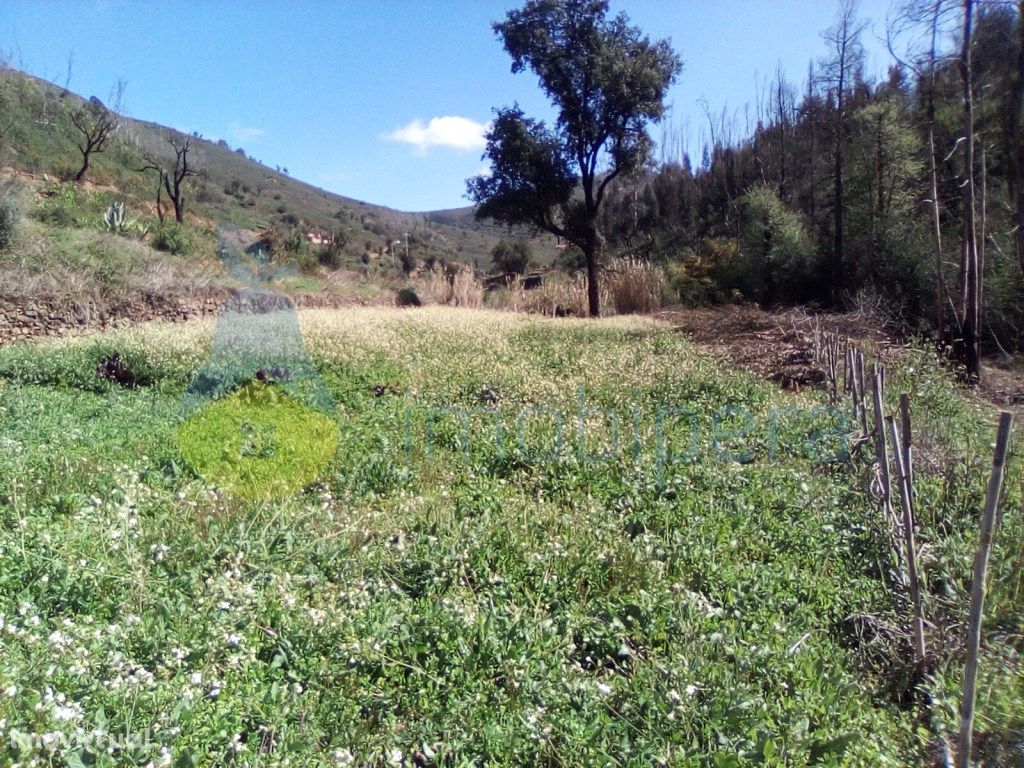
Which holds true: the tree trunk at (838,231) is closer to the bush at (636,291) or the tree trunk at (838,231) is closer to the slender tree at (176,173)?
the bush at (636,291)

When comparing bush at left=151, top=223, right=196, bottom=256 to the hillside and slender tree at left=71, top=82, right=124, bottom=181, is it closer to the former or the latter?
the hillside

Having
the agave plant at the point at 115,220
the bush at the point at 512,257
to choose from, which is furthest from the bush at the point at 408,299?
the bush at the point at 512,257

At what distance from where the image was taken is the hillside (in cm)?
1249

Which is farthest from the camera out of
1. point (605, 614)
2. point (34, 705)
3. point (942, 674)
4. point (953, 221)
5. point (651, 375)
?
point (953, 221)

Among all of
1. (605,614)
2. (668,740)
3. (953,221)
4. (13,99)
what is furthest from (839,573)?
(13,99)

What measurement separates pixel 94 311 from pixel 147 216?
43.9ft

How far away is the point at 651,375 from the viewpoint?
23.2 feet

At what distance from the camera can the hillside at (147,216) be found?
1249cm

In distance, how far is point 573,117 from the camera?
1697cm

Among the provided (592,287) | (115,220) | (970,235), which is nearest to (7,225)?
(115,220)

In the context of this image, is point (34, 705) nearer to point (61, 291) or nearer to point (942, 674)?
point (942, 674)

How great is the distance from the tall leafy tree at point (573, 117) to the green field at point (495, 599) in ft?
42.6

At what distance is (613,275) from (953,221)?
8232 millimetres

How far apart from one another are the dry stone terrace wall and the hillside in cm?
29
